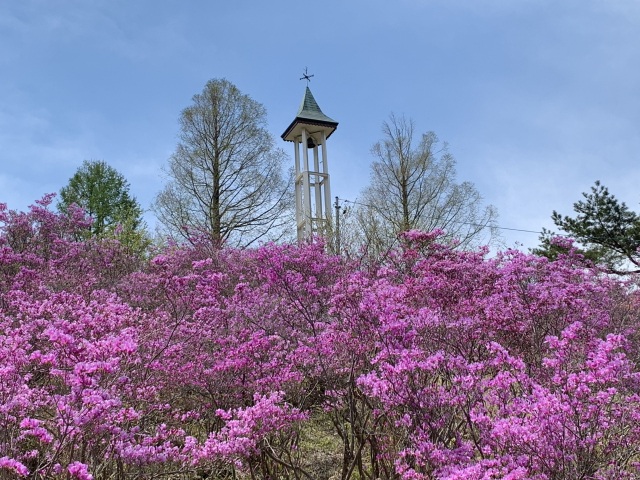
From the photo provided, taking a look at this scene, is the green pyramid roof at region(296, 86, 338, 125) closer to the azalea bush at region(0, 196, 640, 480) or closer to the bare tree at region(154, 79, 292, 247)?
the bare tree at region(154, 79, 292, 247)

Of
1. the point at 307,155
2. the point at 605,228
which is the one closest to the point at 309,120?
the point at 307,155

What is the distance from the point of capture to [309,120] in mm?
20750

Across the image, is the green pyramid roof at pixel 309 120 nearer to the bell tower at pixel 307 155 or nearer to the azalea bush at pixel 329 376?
the bell tower at pixel 307 155

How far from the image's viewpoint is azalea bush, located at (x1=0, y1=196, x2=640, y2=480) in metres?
3.04

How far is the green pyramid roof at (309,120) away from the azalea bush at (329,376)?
46.5 feet

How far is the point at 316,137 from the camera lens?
71.1 ft

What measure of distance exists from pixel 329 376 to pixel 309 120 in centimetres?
1715

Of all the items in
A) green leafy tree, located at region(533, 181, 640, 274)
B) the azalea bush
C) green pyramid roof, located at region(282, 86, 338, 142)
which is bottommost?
the azalea bush

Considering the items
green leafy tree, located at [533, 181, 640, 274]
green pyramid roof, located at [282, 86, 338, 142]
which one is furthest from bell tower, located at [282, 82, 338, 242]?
green leafy tree, located at [533, 181, 640, 274]

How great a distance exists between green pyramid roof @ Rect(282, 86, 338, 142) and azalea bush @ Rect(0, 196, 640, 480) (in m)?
14.2

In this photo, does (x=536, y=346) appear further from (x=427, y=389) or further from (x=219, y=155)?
(x=219, y=155)

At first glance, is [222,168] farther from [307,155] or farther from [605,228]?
[605,228]

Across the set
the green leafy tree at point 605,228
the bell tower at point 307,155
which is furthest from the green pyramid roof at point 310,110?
the green leafy tree at point 605,228

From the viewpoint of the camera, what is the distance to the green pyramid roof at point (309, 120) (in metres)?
20.8
